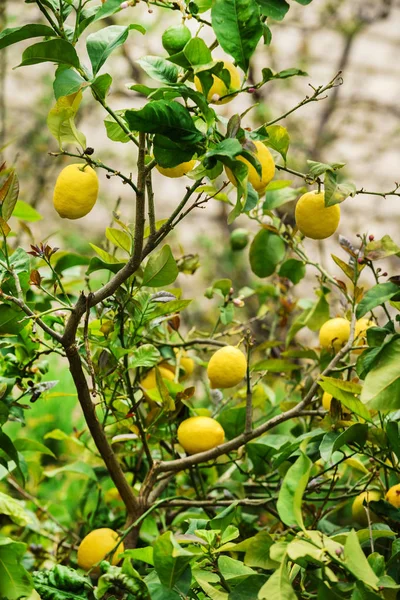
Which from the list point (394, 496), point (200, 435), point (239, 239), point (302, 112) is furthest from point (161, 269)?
point (302, 112)

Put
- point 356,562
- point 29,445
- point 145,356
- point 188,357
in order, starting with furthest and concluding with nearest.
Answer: point 188,357, point 29,445, point 145,356, point 356,562

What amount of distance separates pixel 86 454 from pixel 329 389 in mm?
491

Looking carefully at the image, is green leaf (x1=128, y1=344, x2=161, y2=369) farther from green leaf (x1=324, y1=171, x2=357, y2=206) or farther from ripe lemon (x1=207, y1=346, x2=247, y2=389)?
green leaf (x1=324, y1=171, x2=357, y2=206)

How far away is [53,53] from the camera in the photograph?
0.48 metres

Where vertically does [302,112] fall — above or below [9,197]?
above

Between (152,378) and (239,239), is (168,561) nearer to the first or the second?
(152,378)

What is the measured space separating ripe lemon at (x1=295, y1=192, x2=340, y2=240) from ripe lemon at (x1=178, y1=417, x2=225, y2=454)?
0.20 metres

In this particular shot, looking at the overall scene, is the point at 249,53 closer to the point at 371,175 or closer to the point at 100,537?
the point at 100,537

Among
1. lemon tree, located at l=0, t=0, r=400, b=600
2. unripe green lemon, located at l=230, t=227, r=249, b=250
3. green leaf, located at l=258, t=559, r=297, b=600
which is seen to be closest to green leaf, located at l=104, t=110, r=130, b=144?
lemon tree, located at l=0, t=0, r=400, b=600

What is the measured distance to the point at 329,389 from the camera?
0.53 metres

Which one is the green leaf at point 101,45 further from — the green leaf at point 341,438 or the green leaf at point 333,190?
the green leaf at point 341,438

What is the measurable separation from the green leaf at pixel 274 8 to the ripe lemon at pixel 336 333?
30 centimetres

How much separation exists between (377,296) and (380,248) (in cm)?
7

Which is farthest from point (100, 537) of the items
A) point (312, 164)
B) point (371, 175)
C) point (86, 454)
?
point (371, 175)
